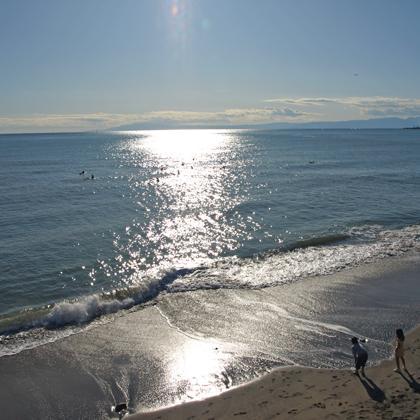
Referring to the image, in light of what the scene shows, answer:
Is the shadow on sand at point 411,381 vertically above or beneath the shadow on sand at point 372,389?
above

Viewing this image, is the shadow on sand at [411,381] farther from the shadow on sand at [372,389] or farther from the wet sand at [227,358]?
the shadow on sand at [372,389]

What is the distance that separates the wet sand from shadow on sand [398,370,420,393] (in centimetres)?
10

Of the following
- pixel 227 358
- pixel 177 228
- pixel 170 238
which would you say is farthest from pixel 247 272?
pixel 177 228

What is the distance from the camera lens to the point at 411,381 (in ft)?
44.3

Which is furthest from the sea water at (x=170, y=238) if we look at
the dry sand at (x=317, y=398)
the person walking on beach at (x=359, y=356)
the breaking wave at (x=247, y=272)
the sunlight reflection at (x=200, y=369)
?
the person walking on beach at (x=359, y=356)

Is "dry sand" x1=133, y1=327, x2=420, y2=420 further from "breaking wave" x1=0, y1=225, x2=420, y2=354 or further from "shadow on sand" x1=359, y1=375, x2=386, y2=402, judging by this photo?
"breaking wave" x1=0, y1=225, x2=420, y2=354

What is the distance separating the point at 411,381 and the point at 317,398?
2.98m

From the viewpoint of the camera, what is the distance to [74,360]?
54.5 ft

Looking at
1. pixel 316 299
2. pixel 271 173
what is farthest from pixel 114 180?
pixel 316 299

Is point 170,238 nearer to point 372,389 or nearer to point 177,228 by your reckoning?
point 177,228

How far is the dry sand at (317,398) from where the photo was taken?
39.3 feet

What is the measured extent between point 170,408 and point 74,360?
195 inches

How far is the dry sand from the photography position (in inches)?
471

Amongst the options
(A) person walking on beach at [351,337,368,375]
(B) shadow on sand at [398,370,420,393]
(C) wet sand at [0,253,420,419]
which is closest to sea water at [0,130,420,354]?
(C) wet sand at [0,253,420,419]
